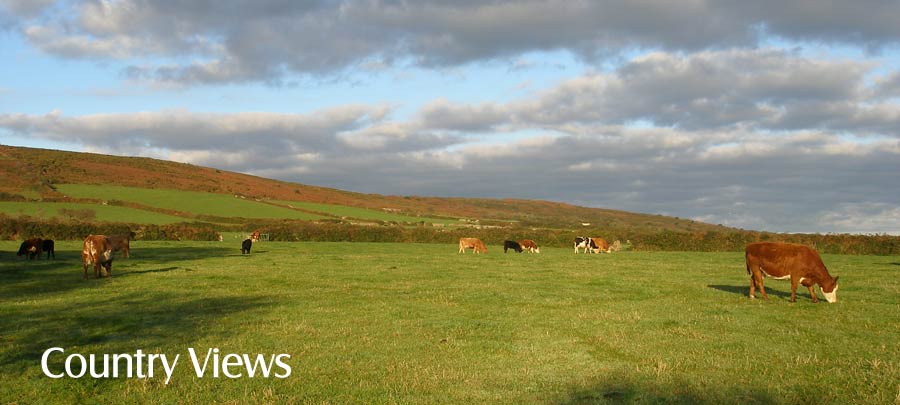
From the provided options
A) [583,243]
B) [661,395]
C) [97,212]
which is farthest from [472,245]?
[97,212]

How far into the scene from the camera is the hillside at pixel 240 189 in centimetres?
8412

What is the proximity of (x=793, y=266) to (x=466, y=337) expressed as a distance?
10084 millimetres

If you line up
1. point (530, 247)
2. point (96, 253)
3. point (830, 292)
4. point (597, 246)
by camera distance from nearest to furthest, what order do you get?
point (830, 292)
point (96, 253)
point (597, 246)
point (530, 247)

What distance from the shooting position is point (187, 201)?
3226 inches

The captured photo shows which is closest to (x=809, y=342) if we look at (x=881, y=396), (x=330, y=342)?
(x=881, y=396)

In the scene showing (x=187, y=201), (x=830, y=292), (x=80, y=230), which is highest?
(x=187, y=201)

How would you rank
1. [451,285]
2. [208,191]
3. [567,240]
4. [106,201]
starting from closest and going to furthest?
[451,285], [567,240], [106,201], [208,191]

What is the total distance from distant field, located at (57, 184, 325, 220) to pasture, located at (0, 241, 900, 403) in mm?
55690

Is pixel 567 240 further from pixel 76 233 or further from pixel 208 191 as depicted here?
pixel 208 191

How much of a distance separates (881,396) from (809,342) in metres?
3.61

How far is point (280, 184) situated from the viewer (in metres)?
124

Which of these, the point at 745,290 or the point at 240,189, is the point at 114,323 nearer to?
the point at 745,290

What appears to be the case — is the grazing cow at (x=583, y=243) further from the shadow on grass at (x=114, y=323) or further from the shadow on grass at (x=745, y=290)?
the shadow on grass at (x=114, y=323)

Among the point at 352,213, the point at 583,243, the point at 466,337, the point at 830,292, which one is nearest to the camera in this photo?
the point at 466,337
